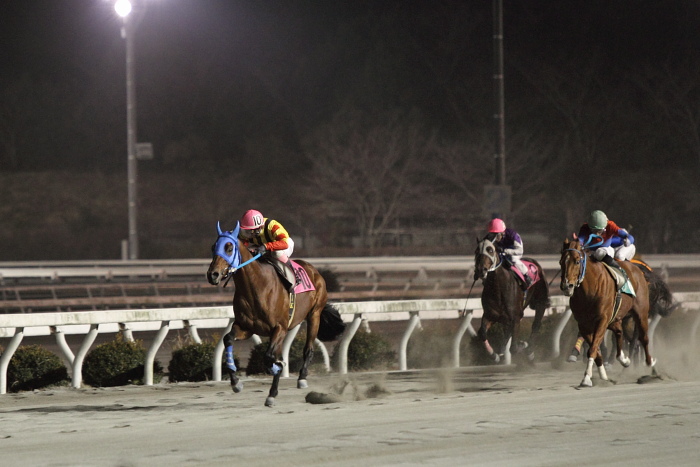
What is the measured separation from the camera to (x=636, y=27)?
5397 centimetres

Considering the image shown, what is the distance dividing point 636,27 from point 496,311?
151 feet

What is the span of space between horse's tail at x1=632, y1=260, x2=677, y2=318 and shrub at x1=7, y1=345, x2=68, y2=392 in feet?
20.3

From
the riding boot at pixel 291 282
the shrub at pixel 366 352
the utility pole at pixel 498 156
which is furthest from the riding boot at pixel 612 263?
the utility pole at pixel 498 156

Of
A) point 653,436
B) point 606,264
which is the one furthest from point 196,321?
point 653,436

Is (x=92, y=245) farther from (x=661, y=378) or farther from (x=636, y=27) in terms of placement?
(x=661, y=378)

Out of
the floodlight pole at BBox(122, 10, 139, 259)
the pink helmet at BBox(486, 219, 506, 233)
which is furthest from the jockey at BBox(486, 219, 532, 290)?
the floodlight pole at BBox(122, 10, 139, 259)

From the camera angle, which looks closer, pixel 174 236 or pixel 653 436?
pixel 653 436

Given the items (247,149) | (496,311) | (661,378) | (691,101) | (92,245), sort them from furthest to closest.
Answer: (247,149)
(691,101)
(92,245)
(496,311)
(661,378)

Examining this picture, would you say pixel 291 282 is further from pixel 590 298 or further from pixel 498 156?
pixel 498 156

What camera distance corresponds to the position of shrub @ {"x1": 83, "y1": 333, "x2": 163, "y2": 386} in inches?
396

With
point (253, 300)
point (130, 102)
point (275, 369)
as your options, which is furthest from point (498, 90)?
point (130, 102)

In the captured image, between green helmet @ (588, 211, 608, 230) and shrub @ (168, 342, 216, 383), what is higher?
green helmet @ (588, 211, 608, 230)

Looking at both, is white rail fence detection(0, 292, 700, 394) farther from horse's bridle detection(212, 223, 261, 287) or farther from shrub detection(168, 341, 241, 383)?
horse's bridle detection(212, 223, 261, 287)

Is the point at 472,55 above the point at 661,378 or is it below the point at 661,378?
above
